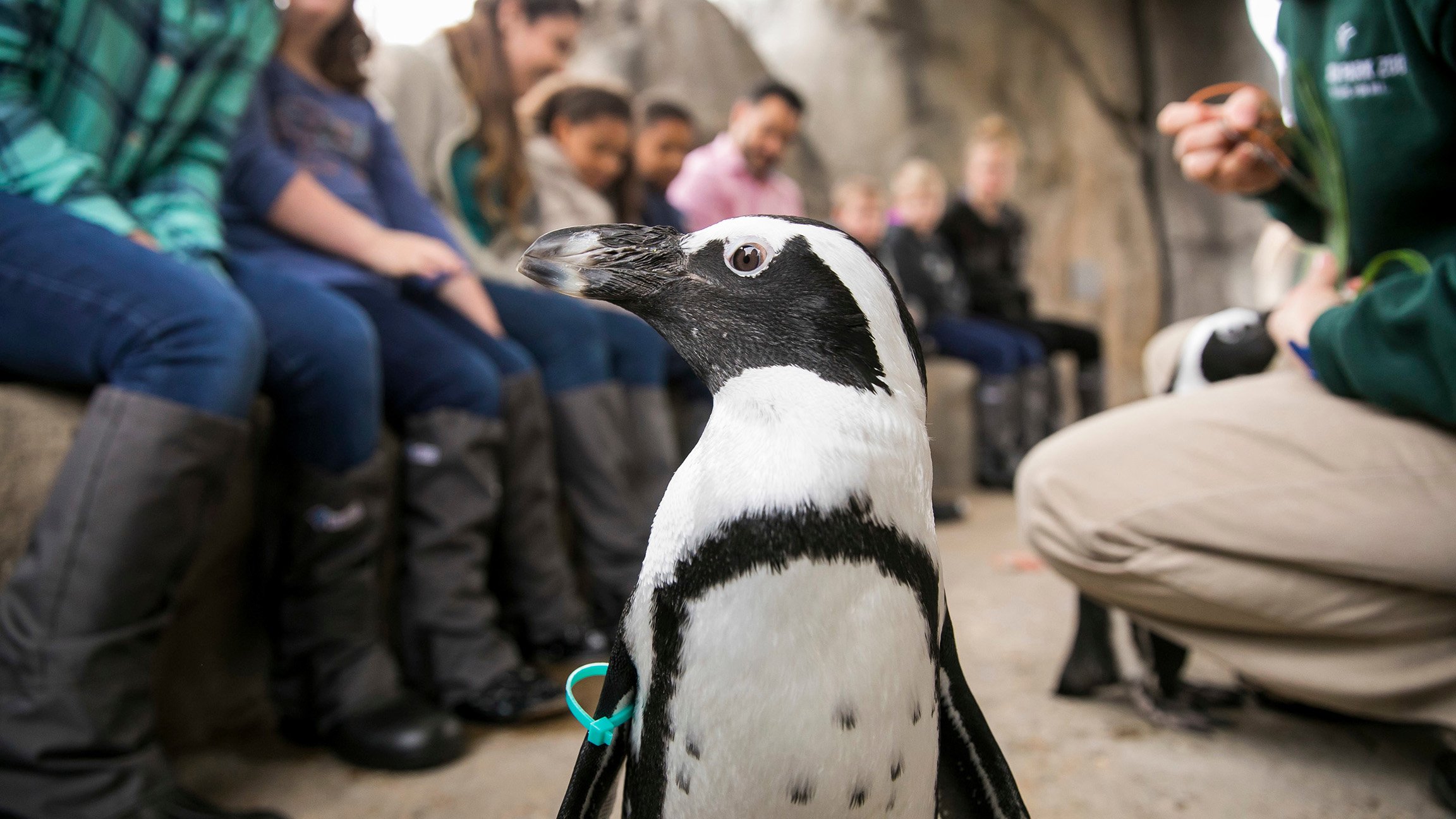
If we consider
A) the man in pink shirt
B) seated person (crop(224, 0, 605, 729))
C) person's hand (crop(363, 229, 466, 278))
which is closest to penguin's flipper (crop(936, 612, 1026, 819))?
seated person (crop(224, 0, 605, 729))

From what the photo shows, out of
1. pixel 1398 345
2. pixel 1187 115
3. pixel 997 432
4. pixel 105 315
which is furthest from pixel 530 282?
pixel 997 432

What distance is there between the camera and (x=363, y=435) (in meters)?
1.25

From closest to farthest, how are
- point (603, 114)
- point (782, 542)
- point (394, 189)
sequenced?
point (782, 542) → point (394, 189) → point (603, 114)

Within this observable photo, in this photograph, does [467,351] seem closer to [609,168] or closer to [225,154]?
[225,154]

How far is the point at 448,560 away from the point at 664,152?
162 cm

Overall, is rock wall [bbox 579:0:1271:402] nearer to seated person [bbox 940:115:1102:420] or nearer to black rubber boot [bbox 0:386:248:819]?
seated person [bbox 940:115:1102:420]

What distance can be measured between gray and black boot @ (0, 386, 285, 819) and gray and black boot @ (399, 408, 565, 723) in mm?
414

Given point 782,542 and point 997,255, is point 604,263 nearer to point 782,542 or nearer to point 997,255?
point 782,542

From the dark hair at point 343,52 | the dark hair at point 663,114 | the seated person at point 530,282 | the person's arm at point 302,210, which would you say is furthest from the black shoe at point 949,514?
the dark hair at point 343,52

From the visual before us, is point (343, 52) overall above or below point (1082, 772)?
above

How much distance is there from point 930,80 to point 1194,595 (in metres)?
5.17

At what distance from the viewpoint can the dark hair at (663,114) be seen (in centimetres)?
274

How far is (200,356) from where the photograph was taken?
0.99m

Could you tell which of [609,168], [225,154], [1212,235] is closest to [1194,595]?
[225,154]
